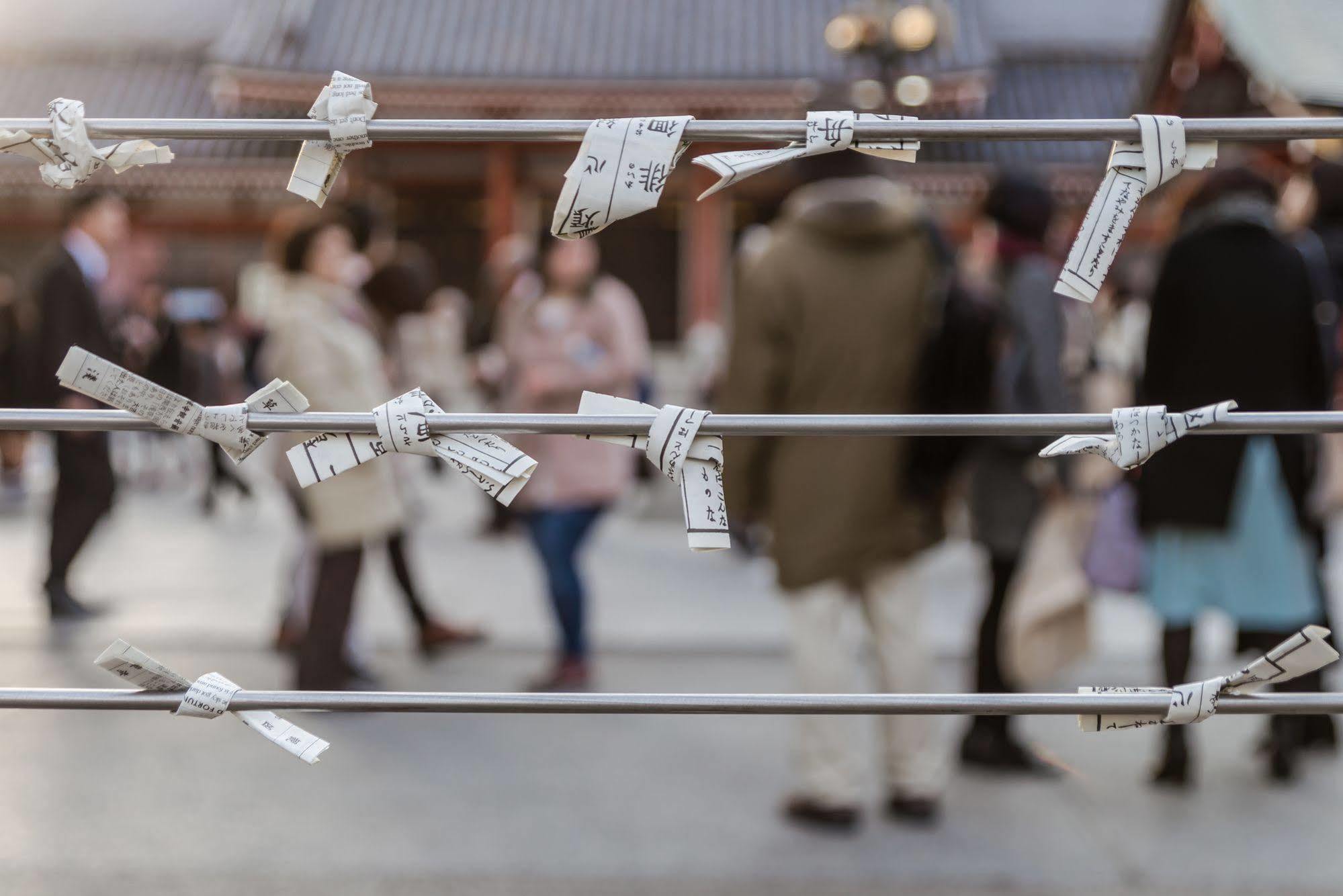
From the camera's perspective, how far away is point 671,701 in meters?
1.32

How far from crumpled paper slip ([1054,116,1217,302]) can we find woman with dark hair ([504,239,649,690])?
2869mm

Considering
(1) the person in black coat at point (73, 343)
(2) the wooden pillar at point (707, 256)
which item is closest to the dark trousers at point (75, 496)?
(1) the person in black coat at point (73, 343)

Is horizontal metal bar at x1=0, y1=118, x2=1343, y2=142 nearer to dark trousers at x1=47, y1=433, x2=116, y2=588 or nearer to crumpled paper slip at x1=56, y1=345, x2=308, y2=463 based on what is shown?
crumpled paper slip at x1=56, y1=345, x2=308, y2=463

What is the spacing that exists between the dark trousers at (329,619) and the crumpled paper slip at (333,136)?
2.74m

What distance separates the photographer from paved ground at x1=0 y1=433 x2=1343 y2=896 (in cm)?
274

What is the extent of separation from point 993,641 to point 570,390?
170cm

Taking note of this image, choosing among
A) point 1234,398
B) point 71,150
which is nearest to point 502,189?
point 1234,398

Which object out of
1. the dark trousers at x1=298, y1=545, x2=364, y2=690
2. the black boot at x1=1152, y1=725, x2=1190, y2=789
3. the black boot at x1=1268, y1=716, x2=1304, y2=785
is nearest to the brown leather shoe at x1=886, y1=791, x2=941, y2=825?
the black boot at x1=1152, y1=725, x2=1190, y2=789

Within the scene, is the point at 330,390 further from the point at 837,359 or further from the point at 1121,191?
the point at 1121,191

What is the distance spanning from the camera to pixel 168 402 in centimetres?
125

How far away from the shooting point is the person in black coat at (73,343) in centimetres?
510

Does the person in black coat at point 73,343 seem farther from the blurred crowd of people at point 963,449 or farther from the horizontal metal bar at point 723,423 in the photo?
the horizontal metal bar at point 723,423

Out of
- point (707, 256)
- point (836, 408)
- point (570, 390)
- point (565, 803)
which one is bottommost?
point (565, 803)

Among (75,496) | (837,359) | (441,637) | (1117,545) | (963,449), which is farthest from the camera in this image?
(75,496)
